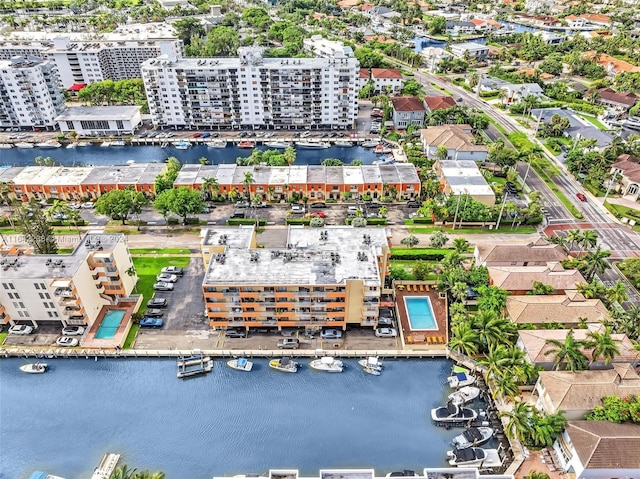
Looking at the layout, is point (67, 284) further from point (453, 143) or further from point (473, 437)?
point (453, 143)

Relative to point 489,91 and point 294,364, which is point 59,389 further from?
point 489,91

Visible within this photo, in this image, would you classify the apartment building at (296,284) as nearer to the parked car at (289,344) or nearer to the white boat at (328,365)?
the parked car at (289,344)

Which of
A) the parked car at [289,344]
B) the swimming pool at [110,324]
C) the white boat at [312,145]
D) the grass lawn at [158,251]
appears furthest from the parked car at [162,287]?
the white boat at [312,145]

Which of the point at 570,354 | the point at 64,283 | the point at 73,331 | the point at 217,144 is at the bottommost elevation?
the point at 73,331

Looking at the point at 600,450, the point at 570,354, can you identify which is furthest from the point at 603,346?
the point at 600,450

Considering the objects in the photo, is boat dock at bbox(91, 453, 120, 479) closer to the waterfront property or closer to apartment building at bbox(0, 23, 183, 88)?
the waterfront property

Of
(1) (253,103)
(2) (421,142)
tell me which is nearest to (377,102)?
(2) (421,142)
